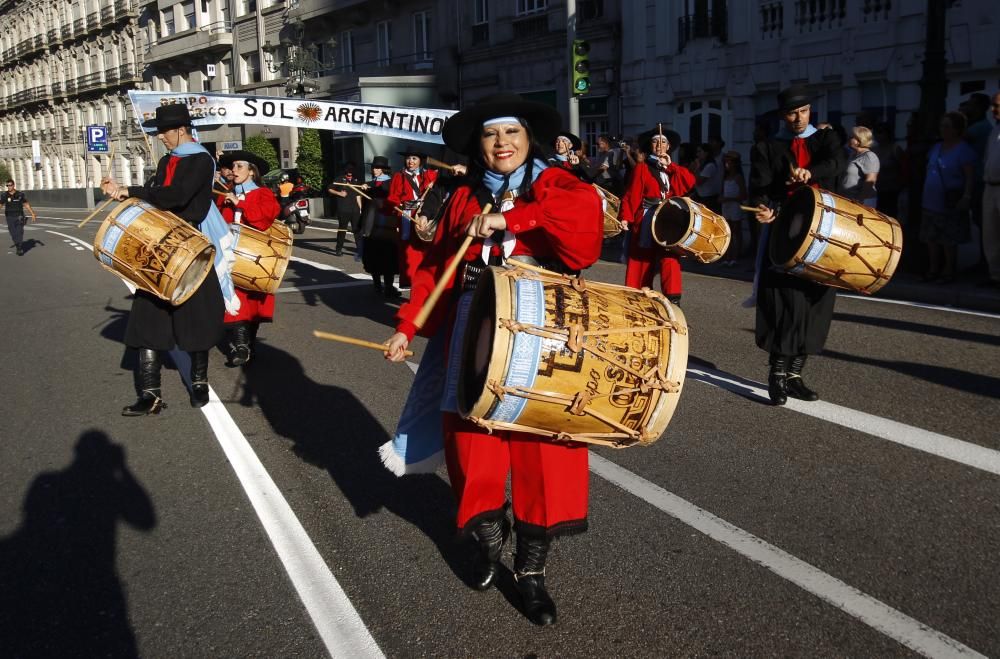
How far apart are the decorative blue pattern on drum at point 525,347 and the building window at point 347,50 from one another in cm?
3370

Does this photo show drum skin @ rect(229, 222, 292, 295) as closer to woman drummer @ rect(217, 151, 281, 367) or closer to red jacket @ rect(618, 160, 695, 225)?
woman drummer @ rect(217, 151, 281, 367)

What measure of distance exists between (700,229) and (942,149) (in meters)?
4.44

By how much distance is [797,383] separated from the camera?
614 centimetres

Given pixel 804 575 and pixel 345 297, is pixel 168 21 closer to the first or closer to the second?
pixel 345 297

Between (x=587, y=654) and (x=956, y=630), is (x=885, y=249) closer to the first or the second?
(x=956, y=630)

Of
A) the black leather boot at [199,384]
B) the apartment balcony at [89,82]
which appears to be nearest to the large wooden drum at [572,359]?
the black leather boot at [199,384]

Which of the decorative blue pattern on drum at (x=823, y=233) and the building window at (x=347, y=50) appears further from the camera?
the building window at (x=347, y=50)

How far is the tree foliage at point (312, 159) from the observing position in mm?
30562

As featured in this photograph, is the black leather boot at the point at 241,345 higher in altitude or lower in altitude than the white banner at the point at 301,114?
lower

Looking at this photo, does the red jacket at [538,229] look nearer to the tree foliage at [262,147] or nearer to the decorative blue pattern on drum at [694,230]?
the decorative blue pattern on drum at [694,230]

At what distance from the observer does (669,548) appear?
12.7 feet

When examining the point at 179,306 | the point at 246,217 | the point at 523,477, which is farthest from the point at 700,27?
the point at 523,477

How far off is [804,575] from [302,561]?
6.60 feet

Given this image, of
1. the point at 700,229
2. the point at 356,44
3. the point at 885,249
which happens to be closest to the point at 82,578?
the point at 885,249
